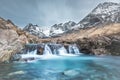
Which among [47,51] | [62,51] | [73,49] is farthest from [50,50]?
[73,49]

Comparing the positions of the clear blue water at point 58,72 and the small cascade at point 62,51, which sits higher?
the small cascade at point 62,51

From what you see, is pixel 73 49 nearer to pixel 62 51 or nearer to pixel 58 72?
pixel 62 51

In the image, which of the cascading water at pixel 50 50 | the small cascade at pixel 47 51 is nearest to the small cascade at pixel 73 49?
the cascading water at pixel 50 50

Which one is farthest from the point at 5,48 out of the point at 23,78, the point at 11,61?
the point at 23,78

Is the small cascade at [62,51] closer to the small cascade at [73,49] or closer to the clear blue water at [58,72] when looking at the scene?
the small cascade at [73,49]

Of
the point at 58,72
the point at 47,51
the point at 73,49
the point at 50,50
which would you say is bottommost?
the point at 58,72

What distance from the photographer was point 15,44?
40312mm

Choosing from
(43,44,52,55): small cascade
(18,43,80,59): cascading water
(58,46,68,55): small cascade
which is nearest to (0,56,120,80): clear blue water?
(18,43,80,59): cascading water

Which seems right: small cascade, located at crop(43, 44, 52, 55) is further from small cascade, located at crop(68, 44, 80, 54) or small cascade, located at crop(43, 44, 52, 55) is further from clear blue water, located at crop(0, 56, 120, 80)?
clear blue water, located at crop(0, 56, 120, 80)

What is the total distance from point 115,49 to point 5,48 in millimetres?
37442

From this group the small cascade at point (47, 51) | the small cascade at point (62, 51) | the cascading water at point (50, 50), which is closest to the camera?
the cascading water at point (50, 50)

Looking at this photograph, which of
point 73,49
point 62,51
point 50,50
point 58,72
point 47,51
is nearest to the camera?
point 58,72

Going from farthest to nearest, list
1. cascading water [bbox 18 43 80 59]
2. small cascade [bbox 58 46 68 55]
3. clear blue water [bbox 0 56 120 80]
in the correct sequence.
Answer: small cascade [bbox 58 46 68 55] < cascading water [bbox 18 43 80 59] < clear blue water [bbox 0 56 120 80]

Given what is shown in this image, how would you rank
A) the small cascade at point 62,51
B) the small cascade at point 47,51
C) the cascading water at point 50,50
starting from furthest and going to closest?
A: the small cascade at point 62,51, the small cascade at point 47,51, the cascading water at point 50,50
